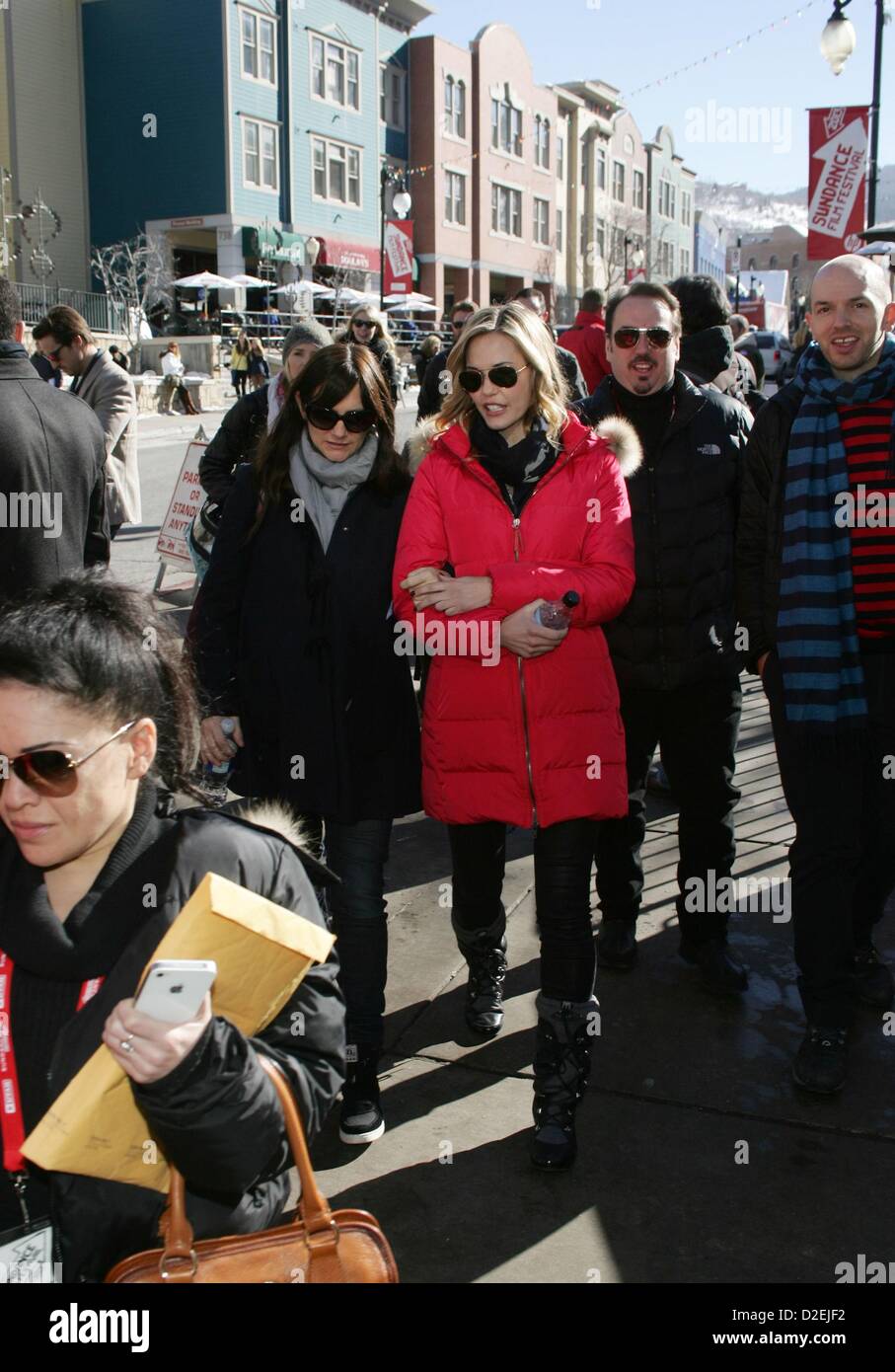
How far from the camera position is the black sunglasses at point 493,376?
3.39m

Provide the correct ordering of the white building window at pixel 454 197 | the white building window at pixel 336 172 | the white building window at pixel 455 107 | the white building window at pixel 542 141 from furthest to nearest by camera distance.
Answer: the white building window at pixel 542 141, the white building window at pixel 454 197, the white building window at pixel 455 107, the white building window at pixel 336 172

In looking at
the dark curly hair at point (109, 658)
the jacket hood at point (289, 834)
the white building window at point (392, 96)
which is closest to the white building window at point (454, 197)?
the white building window at point (392, 96)

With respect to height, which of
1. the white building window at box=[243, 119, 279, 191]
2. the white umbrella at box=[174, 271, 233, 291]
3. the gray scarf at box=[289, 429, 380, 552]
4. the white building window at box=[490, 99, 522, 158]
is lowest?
the gray scarf at box=[289, 429, 380, 552]

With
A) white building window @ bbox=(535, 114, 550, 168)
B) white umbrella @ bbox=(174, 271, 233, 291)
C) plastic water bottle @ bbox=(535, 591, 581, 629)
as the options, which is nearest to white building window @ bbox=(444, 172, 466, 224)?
white building window @ bbox=(535, 114, 550, 168)

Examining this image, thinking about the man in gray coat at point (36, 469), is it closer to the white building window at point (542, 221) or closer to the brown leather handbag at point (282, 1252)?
the brown leather handbag at point (282, 1252)

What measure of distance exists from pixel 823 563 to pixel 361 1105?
6.56 ft

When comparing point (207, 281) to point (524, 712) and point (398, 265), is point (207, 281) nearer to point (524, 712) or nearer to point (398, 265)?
point (398, 265)

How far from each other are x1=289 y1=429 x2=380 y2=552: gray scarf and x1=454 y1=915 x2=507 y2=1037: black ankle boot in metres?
1.31

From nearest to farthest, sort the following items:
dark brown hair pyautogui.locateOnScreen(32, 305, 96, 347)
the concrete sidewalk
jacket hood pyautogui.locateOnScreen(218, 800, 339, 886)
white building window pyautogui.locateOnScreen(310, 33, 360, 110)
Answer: jacket hood pyautogui.locateOnScreen(218, 800, 339, 886)
the concrete sidewalk
dark brown hair pyautogui.locateOnScreen(32, 305, 96, 347)
white building window pyautogui.locateOnScreen(310, 33, 360, 110)

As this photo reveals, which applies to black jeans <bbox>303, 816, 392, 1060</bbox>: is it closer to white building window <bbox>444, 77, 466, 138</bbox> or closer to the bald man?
the bald man

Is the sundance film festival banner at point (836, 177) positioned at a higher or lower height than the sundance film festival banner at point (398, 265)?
lower

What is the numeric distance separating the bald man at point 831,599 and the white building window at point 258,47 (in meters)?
38.8

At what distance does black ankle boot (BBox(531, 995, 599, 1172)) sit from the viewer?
10.5ft
